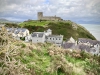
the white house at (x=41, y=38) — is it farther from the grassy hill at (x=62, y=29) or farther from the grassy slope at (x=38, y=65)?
the grassy slope at (x=38, y=65)

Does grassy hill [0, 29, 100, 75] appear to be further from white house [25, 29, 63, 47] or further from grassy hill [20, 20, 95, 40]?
grassy hill [20, 20, 95, 40]

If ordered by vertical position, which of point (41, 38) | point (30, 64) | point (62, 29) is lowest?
point (41, 38)

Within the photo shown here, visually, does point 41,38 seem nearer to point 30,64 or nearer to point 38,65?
point 38,65

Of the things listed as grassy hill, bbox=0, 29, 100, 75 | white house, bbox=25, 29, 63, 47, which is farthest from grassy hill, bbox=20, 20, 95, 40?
grassy hill, bbox=0, 29, 100, 75

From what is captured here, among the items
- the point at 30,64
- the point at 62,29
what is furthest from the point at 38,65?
the point at 62,29

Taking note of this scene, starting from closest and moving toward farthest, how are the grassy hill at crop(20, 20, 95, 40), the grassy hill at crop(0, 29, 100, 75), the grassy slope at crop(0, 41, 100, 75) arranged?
the grassy hill at crop(0, 29, 100, 75)
the grassy slope at crop(0, 41, 100, 75)
the grassy hill at crop(20, 20, 95, 40)

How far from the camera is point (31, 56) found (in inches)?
398

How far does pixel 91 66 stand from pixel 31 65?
512cm

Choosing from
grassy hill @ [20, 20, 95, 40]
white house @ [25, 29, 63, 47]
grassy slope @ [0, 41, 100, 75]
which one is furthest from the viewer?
grassy hill @ [20, 20, 95, 40]

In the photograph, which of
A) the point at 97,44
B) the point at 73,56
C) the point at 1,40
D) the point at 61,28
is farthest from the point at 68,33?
the point at 1,40

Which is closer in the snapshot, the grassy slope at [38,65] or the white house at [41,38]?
the grassy slope at [38,65]

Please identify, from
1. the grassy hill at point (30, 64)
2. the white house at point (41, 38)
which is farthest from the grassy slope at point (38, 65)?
the white house at point (41, 38)

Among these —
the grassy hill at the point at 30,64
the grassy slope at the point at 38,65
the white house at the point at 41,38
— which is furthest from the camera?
the white house at the point at 41,38

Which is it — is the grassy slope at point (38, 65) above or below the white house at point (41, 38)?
above
